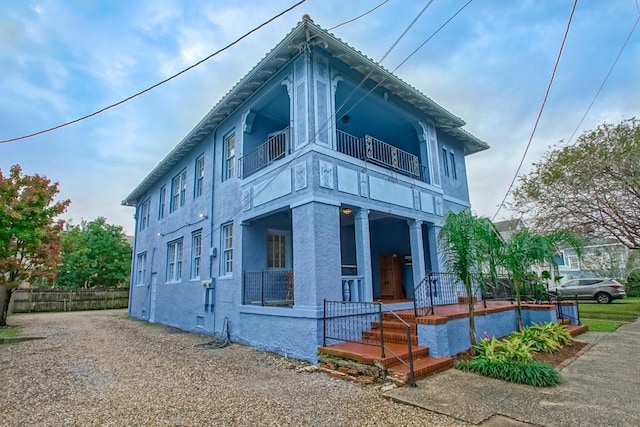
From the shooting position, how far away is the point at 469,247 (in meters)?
6.84

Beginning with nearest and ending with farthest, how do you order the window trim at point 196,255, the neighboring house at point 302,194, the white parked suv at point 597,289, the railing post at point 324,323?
the railing post at point 324,323 < the neighboring house at point 302,194 < the window trim at point 196,255 < the white parked suv at point 597,289

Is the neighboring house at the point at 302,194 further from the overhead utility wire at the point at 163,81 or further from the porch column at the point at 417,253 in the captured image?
the overhead utility wire at the point at 163,81

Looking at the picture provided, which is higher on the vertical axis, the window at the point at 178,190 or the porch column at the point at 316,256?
the window at the point at 178,190

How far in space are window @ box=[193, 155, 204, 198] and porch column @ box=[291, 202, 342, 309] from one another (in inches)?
257

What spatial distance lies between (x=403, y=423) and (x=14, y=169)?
52.0 ft

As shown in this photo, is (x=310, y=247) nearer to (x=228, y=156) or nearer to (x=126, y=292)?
(x=228, y=156)

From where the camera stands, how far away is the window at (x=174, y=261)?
44.0 ft

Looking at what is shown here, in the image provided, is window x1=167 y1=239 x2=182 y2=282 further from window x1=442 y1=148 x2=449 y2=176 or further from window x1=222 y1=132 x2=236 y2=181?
window x1=442 y1=148 x2=449 y2=176

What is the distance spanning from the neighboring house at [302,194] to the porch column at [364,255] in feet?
0.10

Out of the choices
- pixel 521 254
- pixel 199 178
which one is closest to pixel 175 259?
pixel 199 178

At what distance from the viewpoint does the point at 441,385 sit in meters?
5.14

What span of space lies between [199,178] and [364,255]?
25.9ft

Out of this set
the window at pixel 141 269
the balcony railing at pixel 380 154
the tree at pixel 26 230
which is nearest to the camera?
the balcony railing at pixel 380 154

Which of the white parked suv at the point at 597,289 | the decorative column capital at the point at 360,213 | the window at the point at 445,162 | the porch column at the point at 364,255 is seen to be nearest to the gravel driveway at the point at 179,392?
the porch column at the point at 364,255
